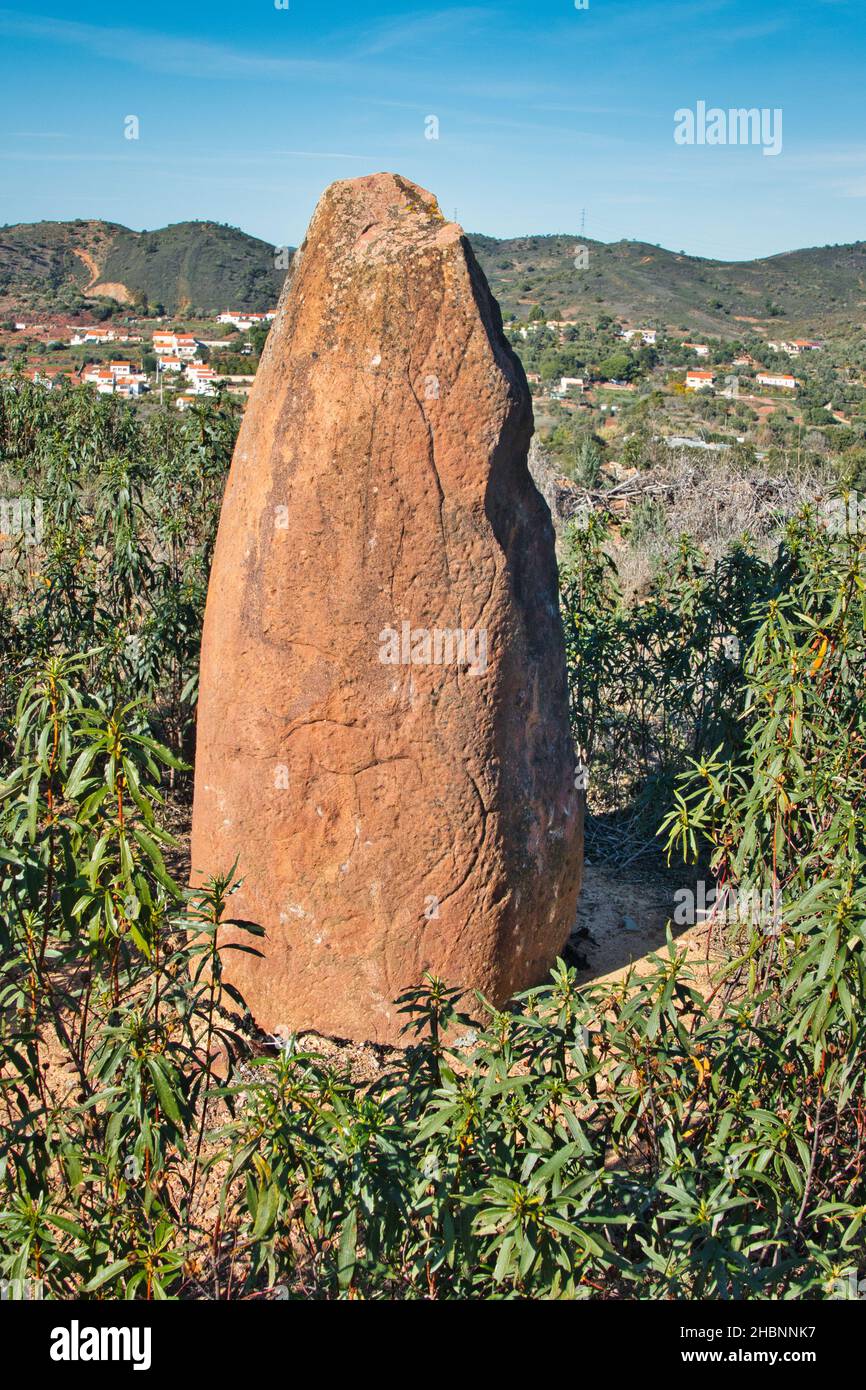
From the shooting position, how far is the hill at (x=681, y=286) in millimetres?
41469

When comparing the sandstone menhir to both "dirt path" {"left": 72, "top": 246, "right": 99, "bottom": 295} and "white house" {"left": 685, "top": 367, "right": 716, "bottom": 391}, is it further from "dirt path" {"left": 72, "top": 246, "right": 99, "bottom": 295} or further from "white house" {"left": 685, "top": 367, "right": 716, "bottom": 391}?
"dirt path" {"left": 72, "top": 246, "right": 99, "bottom": 295}

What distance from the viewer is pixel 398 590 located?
11.5ft

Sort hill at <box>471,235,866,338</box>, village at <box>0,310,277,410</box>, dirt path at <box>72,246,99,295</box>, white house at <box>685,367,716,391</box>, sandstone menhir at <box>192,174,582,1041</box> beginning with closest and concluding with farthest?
sandstone menhir at <box>192,174,582,1041</box> → village at <box>0,310,277,410</box> → white house at <box>685,367,716,391</box> → hill at <box>471,235,866,338</box> → dirt path at <box>72,246,99,295</box>

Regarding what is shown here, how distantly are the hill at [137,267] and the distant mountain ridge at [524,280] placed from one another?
55 mm

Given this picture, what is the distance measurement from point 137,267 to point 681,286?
2302 centimetres

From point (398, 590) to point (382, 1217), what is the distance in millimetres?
1911

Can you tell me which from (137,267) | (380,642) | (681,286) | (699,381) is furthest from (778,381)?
(380,642)

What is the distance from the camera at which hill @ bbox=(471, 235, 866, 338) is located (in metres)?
41.5

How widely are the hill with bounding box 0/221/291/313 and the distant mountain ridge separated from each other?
0.18 feet

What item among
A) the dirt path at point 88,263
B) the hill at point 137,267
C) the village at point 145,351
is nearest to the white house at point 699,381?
the village at point 145,351

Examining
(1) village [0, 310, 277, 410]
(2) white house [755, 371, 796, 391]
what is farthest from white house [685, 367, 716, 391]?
(1) village [0, 310, 277, 410]

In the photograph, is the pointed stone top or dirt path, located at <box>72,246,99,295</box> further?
dirt path, located at <box>72,246,99,295</box>

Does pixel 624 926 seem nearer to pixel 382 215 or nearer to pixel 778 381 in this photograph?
pixel 382 215

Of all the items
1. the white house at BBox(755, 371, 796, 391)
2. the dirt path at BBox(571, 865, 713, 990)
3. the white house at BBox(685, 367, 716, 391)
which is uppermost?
the white house at BBox(755, 371, 796, 391)
